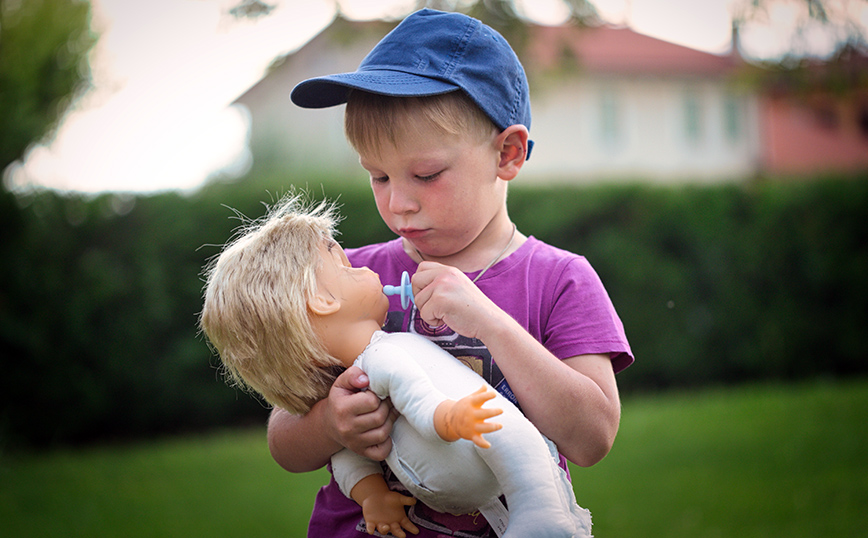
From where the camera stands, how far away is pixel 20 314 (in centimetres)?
721

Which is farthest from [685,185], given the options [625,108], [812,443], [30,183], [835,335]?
[625,108]

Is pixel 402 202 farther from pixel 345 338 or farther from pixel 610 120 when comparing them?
pixel 610 120

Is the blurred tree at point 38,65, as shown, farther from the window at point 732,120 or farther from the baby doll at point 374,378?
the window at point 732,120

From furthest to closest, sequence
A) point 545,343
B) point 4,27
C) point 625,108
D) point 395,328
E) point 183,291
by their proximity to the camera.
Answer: point 625,108
point 4,27
point 183,291
point 395,328
point 545,343

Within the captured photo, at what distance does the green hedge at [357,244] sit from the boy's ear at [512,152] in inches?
234

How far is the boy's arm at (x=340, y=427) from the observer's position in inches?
63.3

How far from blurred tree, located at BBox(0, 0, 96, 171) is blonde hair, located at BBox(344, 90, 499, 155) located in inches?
288

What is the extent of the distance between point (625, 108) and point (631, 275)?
1819 centimetres

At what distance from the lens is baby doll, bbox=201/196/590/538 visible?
1.46 meters

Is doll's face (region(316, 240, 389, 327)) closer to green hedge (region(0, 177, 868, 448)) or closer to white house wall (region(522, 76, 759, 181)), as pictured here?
green hedge (region(0, 177, 868, 448))

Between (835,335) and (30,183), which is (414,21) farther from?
(835,335)

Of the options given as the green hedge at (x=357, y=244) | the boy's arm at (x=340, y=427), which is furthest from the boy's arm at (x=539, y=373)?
the green hedge at (x=357, y=244)

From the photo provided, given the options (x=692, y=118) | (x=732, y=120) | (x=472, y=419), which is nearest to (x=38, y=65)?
(x=472, y=419)

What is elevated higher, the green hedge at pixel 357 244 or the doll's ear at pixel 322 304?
the doll's ear at pixel 322 304
